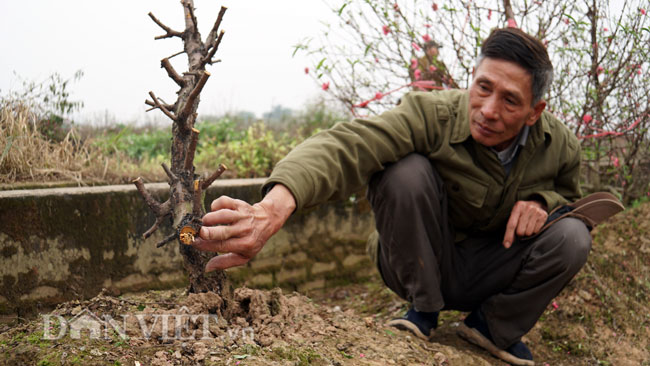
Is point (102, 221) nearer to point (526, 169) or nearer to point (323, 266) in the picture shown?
point (323, 266)

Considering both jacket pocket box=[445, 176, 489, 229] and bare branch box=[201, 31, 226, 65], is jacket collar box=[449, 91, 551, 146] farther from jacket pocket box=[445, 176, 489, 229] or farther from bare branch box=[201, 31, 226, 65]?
bare branch box=[201, 31, 226, 65]

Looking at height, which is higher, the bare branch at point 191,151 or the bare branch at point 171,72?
the bare branch at point 171,72

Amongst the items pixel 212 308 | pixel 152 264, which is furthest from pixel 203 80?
pixel 152 264

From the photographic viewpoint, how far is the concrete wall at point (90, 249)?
8.14 ft

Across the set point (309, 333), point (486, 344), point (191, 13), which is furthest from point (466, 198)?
point (191, 13)

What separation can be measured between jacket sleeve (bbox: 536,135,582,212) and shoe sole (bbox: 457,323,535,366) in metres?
0.74

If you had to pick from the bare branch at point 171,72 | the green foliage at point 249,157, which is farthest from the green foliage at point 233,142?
the bare branch at point 171,72

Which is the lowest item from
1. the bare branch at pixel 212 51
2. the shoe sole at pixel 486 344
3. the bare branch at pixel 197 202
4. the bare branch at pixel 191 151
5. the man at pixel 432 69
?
the shoe sole at pixel 486 344

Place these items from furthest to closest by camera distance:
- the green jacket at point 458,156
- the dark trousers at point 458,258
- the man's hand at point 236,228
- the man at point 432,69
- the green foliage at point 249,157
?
the green foliage at point 249,157 → the man at point 432,69 → the dark trousers at point 458,258 → the green jacket at point 458,156 → the man's hand at point 236,228

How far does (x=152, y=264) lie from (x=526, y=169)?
6.68ft

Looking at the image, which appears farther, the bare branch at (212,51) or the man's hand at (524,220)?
the man's hand at (524,220)

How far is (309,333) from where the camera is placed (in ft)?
6.64

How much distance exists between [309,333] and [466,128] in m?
1.16

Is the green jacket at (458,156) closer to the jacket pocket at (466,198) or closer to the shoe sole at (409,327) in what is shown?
the jacket pocket at (466,198)
